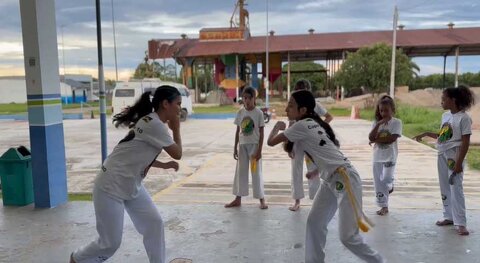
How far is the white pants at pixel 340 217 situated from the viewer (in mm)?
3283

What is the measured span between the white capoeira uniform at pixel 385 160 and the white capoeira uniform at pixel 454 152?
1.92 feet

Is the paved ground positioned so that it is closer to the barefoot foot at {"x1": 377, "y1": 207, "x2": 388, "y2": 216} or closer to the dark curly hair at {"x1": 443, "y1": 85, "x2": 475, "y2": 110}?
the barefoot foot at {"x1": 377, "y1": 207, "x2": 388, "y2": 216}

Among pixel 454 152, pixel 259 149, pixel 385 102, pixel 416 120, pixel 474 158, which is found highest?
pixel 385 102

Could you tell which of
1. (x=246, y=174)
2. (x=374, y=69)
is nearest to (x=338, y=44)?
(x=374, y=69)

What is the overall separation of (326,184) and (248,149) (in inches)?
87.6

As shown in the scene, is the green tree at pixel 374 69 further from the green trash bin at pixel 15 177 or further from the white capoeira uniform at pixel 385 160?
the green trash bin at pixel 15 177

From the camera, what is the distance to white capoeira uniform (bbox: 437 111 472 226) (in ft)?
14.1

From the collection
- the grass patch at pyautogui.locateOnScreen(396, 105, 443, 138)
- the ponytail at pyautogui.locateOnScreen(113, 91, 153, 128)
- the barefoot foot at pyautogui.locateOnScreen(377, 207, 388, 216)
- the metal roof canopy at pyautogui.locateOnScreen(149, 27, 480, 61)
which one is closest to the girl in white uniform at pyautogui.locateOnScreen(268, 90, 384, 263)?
the ponytail at pyautogui.locateOnScreen(113, 91, 153, 128)

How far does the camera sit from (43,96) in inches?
216

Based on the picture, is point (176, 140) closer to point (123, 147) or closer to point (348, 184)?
point (123, 147)

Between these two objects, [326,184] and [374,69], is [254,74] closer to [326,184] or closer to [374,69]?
[374,69]

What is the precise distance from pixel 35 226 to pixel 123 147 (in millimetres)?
2423

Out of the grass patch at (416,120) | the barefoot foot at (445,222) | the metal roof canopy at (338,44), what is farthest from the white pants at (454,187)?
the metal roof canopy at (338,44)

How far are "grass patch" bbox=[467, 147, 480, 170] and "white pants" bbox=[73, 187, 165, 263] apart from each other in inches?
301
